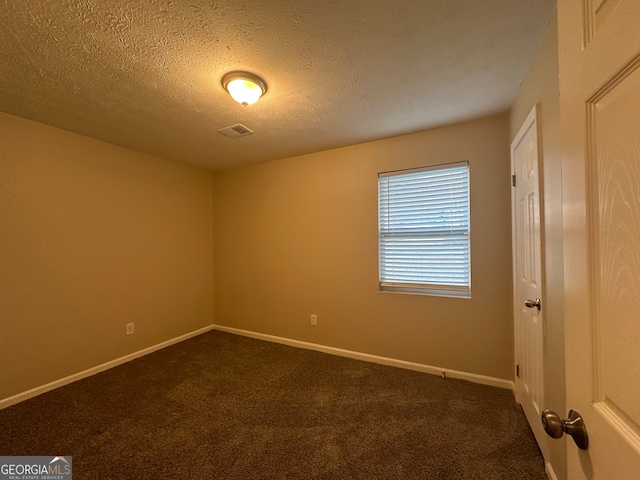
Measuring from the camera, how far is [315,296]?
328 centimetres

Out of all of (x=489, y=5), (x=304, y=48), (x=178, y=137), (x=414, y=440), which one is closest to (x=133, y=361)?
(x=178, y=137)

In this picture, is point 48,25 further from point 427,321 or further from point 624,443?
point 427,321

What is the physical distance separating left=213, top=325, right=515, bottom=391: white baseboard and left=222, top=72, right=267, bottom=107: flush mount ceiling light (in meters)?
2.70

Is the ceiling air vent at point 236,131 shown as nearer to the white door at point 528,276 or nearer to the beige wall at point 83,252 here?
the beige wall at point 83,252

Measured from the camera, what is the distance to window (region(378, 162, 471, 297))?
2.56 metres

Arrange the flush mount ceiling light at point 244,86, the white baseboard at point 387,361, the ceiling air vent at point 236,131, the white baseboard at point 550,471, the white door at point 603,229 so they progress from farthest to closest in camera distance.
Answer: the ceiling air vent at point 236,131, the white baseboard at point 387,361, the flush mount ceiling light at point 244,86, the white baseboard at point 550,471, the white door at point 603,229

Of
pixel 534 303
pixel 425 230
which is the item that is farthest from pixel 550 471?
pixel 425 230

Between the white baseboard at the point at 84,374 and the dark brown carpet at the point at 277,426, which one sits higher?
the white baseboard at the point at 84,374

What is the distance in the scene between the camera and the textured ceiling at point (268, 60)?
1.30 metres

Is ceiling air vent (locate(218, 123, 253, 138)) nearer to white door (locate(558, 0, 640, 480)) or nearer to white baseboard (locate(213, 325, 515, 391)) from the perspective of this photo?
white door (locate(558, 0, 640, 480))

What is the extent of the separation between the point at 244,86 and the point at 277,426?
2.39 m

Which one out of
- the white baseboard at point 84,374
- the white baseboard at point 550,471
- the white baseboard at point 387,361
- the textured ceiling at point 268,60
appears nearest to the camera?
the textured ceiling at point 268,60

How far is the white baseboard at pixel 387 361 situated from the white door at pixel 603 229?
2.12 m

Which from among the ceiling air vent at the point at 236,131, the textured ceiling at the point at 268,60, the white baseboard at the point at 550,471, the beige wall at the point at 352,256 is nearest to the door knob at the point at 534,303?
the beige wall at the point at 352,256
